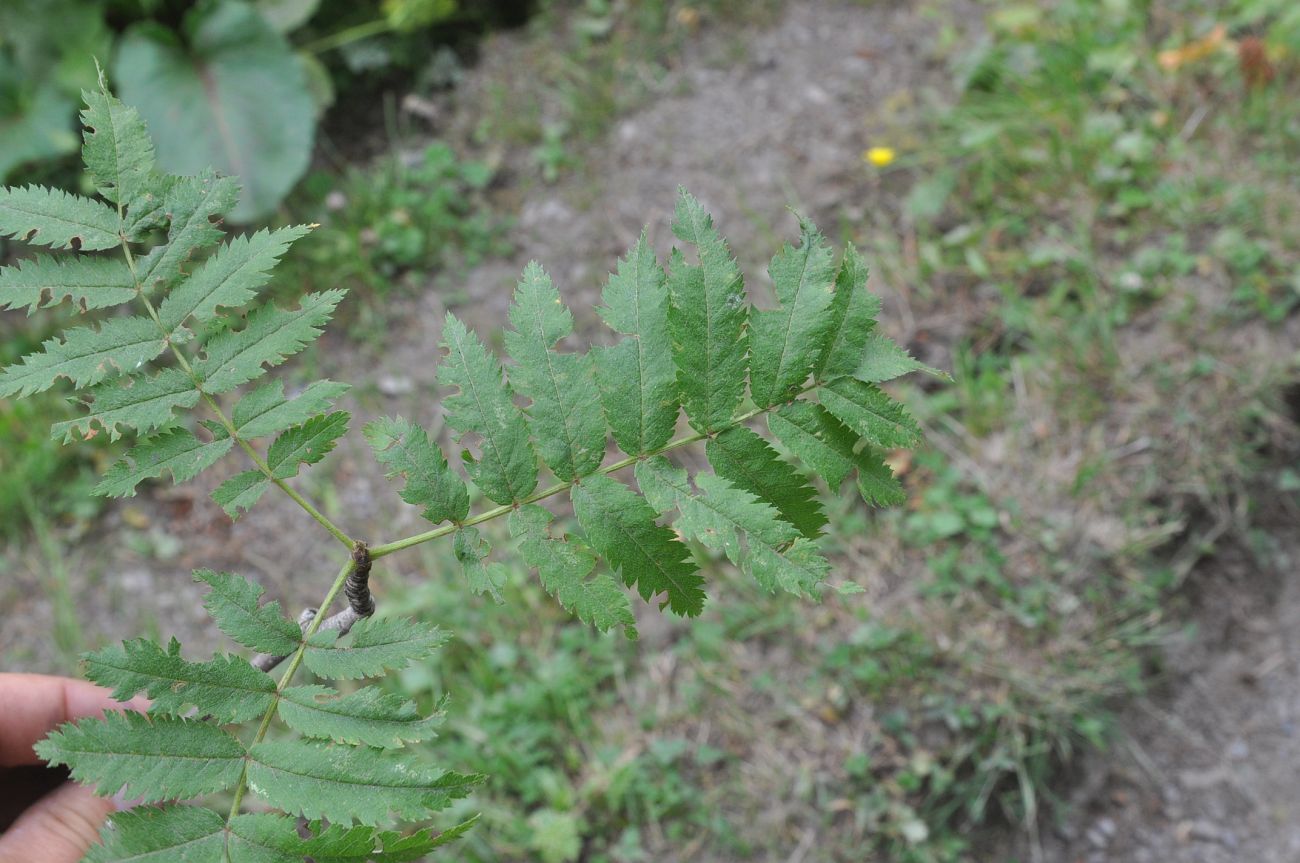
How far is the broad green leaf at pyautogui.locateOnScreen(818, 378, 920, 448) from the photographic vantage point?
1.37 meters

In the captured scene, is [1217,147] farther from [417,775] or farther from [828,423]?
[417,775]

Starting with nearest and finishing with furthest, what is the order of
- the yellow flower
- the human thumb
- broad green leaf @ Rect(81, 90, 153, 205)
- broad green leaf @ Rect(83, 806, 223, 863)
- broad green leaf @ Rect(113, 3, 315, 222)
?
broad green leaf @ Rect(83, 806, 223, 863) → broad green leaf @ Rect(81, 90, 153, 205) → the human thumb → the yellow flower → broad green leaf @ Rect(113, 3, 315, 222)

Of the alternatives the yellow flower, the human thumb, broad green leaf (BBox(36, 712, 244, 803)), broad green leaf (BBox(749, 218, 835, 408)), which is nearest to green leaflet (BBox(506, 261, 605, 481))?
broad green leaf (BBox(749, 218, 835, 408))

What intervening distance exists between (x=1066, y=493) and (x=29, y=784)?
303 centimetres

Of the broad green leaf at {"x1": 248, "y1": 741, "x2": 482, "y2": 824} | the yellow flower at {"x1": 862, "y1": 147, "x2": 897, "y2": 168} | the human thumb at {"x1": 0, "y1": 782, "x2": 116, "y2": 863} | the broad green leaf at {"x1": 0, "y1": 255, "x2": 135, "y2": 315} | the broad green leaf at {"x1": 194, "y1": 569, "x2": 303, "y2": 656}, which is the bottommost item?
the yellow flower at {"x1": 862, "y1": 147, "x2": 897, "y2": 168}

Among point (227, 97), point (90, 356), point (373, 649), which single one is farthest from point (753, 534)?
point (227, 97)

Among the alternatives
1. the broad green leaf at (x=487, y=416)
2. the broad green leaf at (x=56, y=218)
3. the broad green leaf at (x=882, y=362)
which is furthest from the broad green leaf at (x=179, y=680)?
the broad green leaf at (x=882, y=362)

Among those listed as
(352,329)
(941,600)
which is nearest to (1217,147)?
(941,600)

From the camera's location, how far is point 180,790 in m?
1.25

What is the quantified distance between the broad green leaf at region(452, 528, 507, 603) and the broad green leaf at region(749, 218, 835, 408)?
0.46m

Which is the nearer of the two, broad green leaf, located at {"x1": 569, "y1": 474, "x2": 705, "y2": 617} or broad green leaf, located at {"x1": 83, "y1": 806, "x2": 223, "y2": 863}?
broad green leaf, located at {"x1": 83, "y1": 806, "x2": 223, "y2": 863}

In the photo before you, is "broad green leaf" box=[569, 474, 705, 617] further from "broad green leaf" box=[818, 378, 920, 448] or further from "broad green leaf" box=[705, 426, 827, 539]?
"broad green leaf" box=[818, 378, 920, 448]

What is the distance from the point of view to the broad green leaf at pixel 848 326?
4.52ft

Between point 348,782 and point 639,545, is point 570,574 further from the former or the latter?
point 348,782
